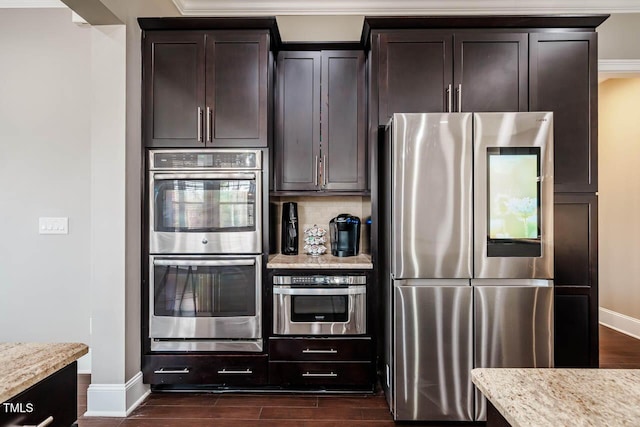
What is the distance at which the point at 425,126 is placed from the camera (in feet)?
7.38

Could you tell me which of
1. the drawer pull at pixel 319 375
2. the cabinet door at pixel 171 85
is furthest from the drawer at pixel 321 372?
the cabinet door at pixel 171 85

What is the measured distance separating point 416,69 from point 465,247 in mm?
1263

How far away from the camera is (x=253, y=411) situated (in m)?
2.46

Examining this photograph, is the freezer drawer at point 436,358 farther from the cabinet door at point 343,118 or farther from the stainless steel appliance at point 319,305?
the cabinet door at point 343,118

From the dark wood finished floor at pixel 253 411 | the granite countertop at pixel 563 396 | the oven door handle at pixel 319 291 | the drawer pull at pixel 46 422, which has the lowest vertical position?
the dark wood finished floor at pixel 253 411

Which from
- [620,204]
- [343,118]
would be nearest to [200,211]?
[343,118]

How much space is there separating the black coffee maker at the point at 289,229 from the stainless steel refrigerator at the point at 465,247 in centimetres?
104

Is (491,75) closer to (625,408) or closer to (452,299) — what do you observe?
(452,299)

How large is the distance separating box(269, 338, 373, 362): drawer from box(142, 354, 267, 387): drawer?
0.12 metres

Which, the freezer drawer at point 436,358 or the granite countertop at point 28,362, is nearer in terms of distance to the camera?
the granite countertop at point 28,362

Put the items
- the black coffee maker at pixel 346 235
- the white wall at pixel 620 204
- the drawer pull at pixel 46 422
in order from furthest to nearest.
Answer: the white wall at pixel 620 204 < the black coffee maker at pixel 346 235 < the drawer pull at pixel 46 422

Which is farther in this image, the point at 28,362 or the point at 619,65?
the point at 619,65

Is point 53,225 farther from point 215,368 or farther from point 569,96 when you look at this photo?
point 569,96

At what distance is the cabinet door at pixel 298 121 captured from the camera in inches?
114
